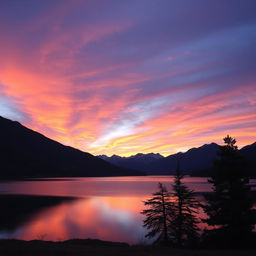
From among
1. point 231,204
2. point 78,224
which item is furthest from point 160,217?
point 78,224

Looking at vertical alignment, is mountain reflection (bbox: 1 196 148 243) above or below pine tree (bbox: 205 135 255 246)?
below

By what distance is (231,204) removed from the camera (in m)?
24.1

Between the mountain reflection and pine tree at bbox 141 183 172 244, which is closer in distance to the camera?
pine tree at bbox 141 183 172 244

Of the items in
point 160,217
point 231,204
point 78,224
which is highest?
point 231,204

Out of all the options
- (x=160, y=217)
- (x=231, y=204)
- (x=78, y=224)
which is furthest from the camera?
(x=78, y=224)

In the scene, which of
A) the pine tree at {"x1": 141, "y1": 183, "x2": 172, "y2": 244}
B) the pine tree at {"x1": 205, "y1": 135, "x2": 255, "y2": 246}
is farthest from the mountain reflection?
the pine tree at {"x1": 205, "y1": 135, "x2": 255, "y2": 246}

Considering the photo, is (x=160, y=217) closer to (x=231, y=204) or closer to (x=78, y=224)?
(x=231, y=204)

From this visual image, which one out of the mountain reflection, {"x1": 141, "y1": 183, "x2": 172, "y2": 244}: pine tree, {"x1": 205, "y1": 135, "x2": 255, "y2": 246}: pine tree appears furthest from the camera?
the mountain reflection

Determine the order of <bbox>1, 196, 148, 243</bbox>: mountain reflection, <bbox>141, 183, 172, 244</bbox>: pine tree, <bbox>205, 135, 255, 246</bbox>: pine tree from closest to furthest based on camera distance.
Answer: <bbox>205, 135, 255, 246</bbox>: pine tree < <bbox>141, 183, 172, 244</bbox>: pine tree < <bbox>1, 196, 148, 243</bbox>: mountain reflection

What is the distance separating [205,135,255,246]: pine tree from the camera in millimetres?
23750

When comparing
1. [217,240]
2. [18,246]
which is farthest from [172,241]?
[18,246]

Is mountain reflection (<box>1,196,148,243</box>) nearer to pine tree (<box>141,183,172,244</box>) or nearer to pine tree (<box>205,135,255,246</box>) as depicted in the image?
pine tree (<box>141,183,172,244</box>)

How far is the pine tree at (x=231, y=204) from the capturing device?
935 inches

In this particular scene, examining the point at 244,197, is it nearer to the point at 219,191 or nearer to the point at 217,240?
the point at 219,191
